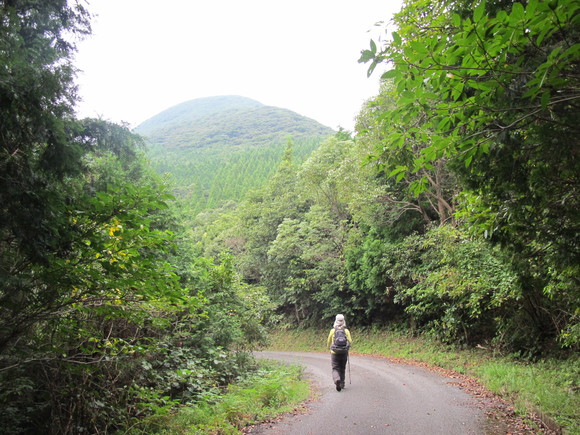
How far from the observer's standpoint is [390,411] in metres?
6.29

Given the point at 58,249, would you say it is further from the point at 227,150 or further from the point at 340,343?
the point at 227,150

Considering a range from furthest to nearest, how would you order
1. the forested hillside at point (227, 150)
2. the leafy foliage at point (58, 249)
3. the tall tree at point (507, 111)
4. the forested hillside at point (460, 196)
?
the forested hillside at point (227, 150) < the leafy foliage at point (58, 249) < the forested hillside at point (460, 196) < the tall tree at point (507, 111)

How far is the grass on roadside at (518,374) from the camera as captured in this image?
5.59 meters

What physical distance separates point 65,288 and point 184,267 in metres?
10.0

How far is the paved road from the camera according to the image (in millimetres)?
5371

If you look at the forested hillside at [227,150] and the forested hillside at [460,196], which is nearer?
the forested hillside at [460,196]

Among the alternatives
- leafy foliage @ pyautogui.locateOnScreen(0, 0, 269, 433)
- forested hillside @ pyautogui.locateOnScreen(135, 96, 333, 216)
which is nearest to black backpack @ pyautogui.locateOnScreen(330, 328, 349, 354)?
leafy foliage @ pyautogui.locateOnScreen(0, 0, 269, 433)

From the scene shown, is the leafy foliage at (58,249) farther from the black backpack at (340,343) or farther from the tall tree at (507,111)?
the black backpack at (340,343)

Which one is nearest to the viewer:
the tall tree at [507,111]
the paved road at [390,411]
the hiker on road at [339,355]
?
the tall tree at [507,111]

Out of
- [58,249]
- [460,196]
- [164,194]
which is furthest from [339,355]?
[58,249]

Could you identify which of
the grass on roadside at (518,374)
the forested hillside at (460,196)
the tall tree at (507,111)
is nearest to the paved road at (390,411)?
the grass on roadside at (518,374)

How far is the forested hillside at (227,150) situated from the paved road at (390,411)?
1390 inches

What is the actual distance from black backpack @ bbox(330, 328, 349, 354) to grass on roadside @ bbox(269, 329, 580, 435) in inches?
127

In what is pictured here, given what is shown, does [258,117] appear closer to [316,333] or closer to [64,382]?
[316,333]
